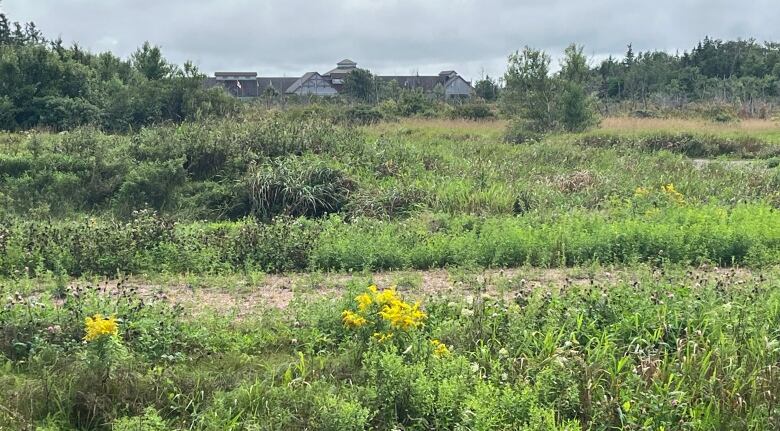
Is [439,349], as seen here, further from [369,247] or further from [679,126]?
[679,126]

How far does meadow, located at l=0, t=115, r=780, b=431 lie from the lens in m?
3.65

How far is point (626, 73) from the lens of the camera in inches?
1818

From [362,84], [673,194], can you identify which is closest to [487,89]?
[362,84]

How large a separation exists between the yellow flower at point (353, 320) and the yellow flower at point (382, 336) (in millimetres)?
125

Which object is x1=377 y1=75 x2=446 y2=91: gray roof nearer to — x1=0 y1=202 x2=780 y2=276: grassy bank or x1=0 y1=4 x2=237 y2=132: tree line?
x1=0 y1=4 x2=237 y2=132: tree line

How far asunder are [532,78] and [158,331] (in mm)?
22217

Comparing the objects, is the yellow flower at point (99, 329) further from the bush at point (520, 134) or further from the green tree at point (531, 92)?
the green tree at point (531, 92)

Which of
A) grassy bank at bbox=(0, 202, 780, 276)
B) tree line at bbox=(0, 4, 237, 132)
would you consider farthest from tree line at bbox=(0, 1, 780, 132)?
grassy bank at bbox=(0, 202, 780, 276)

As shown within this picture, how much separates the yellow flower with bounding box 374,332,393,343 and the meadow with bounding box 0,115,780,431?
0.02 metres

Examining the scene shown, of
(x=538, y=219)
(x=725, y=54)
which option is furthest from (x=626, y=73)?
(x=538, y=219)

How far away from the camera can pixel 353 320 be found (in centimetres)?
429

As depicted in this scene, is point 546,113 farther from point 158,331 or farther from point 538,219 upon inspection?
point 158,331

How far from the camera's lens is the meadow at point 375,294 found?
3.65m

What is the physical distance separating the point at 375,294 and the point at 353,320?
0.97 feet
